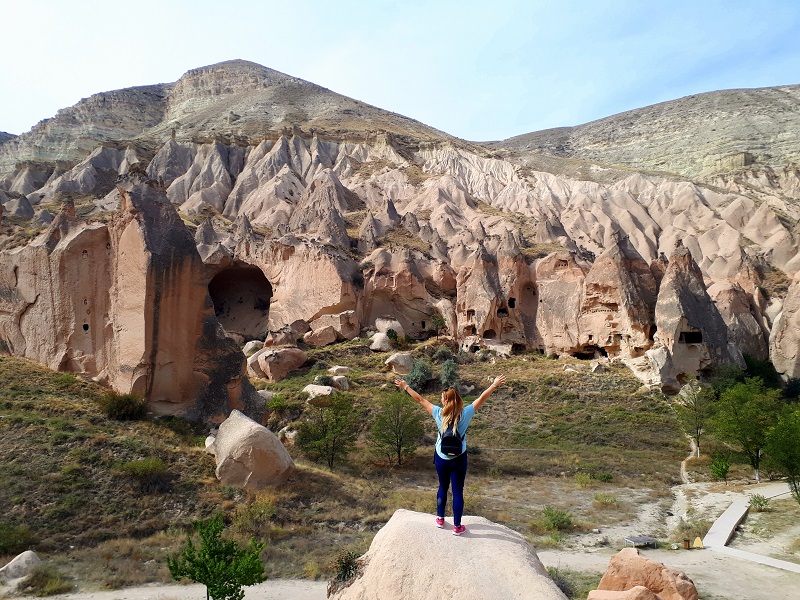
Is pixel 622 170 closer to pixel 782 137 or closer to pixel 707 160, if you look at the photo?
pixel 707 160

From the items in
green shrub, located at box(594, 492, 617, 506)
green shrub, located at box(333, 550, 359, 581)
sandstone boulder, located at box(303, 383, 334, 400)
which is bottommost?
green shrub, located at box(594, 492, 617, 506)

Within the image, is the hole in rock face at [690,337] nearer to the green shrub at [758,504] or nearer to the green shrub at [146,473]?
the green shrub at [758,504]

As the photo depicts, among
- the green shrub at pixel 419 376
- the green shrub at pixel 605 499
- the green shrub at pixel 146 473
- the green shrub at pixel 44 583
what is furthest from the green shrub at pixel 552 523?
the green shrub at pixel 419 376

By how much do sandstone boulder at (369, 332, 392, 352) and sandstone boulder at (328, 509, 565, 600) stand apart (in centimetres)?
2943

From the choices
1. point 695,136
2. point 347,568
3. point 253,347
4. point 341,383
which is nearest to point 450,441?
point 347,568

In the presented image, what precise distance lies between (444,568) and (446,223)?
52.6 m

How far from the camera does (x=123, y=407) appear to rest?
15.5m

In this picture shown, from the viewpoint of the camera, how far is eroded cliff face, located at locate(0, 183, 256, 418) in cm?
1659

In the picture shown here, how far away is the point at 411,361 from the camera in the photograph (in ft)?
106

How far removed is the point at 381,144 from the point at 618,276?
5429 centimetres

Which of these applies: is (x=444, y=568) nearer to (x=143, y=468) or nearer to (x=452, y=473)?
(x=452, y=473)

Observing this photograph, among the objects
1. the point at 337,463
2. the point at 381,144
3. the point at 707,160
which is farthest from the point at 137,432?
the point at 707,160

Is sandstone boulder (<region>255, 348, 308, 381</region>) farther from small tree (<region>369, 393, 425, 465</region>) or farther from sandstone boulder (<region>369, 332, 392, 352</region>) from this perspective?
small tree (<region>369, 393, 425, 465</region>)

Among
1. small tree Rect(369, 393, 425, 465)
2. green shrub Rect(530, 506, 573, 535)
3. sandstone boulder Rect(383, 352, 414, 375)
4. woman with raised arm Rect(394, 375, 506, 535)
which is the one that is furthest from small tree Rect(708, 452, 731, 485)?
woman with raised arm Rect(394, 375, 506, 535)
